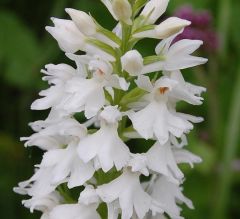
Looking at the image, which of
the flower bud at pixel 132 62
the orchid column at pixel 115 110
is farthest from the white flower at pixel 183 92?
the flower bud at pixel 132 62

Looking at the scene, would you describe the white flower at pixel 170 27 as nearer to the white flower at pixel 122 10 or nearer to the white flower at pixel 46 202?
the white flower at pixel 122 10

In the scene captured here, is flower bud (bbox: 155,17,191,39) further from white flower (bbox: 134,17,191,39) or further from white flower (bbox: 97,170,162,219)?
white flower (bbox: 97,170,162,219)

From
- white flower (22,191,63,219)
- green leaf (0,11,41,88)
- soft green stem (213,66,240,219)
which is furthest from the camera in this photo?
green leaf (0,11,41,88)

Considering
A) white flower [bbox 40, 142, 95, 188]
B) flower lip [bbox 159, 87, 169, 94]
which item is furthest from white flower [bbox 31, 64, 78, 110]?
flower lip [bbox 159, 87, 169, 94]

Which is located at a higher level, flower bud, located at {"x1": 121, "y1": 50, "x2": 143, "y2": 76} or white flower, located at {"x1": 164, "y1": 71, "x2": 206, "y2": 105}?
flower bud, located at {"x1": 121, "y1": 50, "x2": 143, "y2": 76}

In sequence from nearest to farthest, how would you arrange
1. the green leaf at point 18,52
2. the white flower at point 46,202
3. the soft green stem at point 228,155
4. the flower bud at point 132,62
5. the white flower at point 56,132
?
the flower bud at point 132,62 < the white flower at point 56,132 < the white flower at point 46,202 < the soft green stem at point 228,155 < the green leaf at point 18,52

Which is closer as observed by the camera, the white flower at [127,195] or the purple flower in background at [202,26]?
the white flower at [127,195]

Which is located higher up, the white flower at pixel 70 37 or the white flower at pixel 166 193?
the white flower at pixel 70 37
